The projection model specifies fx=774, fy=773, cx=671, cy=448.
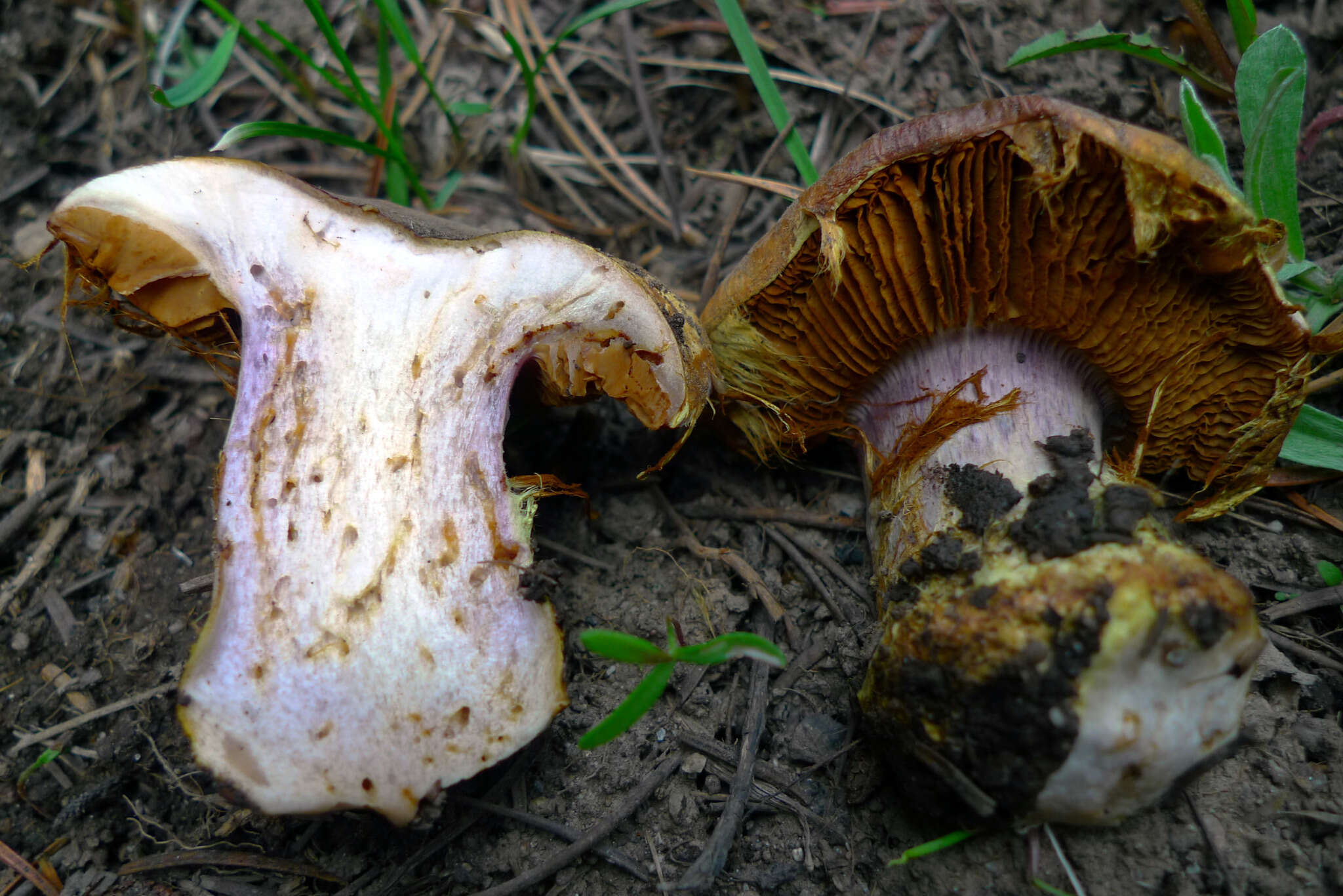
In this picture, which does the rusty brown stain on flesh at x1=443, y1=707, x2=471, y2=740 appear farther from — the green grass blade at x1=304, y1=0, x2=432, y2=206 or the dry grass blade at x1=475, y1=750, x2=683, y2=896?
the green grass blade at x1=304, y1=0, x2=432, y2=206

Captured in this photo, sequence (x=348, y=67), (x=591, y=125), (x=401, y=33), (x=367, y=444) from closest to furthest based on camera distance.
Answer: (x=367, y=444) → (x=348, y=67) → (x=401, y=33) → (x=591, y=125)

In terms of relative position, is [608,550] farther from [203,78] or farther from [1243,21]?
[1243,21]

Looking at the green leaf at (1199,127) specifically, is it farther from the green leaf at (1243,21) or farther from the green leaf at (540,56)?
the green leaf at (540,56)

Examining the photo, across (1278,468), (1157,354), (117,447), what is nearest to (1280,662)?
(1278,468)

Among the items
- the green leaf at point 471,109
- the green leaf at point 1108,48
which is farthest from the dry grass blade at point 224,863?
the green leaf at point 1108,48

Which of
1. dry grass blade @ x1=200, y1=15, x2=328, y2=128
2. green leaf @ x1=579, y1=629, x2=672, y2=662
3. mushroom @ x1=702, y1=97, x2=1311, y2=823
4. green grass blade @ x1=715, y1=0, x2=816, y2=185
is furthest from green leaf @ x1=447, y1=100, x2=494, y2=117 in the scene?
green leaf @ x1=579, y1=629, x2=672, y2=662

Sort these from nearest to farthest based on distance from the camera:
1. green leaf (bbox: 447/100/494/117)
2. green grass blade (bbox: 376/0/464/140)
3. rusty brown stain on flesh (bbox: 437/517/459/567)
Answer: rusty brown stain on flesh (bbox: 437/517/459/567), green grass blade (bbox: 376/0/464/140), green leaf (bbox: 447/100/494/117)

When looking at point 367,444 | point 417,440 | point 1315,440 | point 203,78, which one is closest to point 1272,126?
point 1315,440
